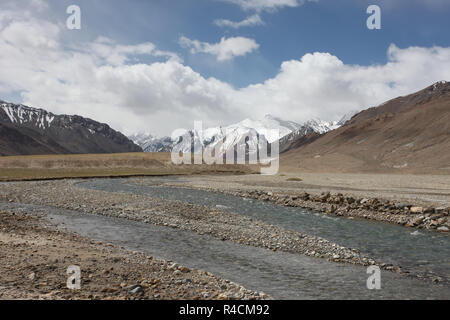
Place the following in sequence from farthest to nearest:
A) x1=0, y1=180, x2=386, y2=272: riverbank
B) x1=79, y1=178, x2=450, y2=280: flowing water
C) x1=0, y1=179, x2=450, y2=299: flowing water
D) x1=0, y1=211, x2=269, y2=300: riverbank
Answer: x1=0, y1=180, x2=386, y2=272: riverbank
x1=79, y1=178, x2=450, y2=280: flowing water
x1=0, y1=179, x2=450, y2=299: flowing water
x1=0, y1=211, x2=269, y2=300: riverbank

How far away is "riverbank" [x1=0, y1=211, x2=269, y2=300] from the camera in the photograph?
11133 millimetres

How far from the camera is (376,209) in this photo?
112 ft

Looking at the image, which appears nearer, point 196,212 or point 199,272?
point 199,272


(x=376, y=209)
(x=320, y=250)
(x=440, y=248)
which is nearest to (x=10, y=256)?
(x=320, y=250)

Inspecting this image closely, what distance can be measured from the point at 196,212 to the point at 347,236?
13.2 meters

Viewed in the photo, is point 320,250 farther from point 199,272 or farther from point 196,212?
point 196,212

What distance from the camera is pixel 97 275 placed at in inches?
508

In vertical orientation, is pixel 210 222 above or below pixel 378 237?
above

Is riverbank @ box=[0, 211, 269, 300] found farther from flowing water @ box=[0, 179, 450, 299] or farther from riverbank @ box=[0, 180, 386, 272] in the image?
riverbank @ box=[0, 180, 386, 272]

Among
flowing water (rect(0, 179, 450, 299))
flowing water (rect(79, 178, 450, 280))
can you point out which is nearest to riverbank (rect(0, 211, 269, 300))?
flowing water (rect(0, 179, 450, 299))

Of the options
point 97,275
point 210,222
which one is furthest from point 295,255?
point 97,275

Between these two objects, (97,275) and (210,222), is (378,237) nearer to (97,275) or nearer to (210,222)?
(210,222)

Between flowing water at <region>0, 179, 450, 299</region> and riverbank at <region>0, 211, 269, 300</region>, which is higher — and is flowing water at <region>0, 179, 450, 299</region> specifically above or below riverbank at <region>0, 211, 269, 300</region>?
below
